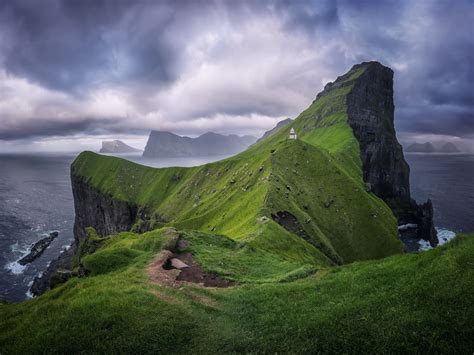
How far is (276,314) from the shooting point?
62.3 ft

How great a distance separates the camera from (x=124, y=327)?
672 inches

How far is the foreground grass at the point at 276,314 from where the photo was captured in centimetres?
1477

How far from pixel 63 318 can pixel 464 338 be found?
21.6 meters

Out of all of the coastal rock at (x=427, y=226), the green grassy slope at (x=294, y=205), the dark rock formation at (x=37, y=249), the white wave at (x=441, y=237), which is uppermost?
the green grassy slope at (x=294, y=205)

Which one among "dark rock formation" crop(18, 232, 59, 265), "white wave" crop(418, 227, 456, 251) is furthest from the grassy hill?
"dark rock formation" crop(18, 232, 59, 265)

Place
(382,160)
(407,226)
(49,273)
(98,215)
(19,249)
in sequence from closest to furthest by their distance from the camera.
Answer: (49,273)
(19,249)
(407,226)
(98,215)
(382,160)

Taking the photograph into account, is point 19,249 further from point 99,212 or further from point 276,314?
point 276,314

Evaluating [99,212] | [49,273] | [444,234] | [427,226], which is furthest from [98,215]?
[444,234]

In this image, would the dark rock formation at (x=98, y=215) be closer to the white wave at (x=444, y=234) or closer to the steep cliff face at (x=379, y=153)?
the steep cliff face at (x=379, y=153)

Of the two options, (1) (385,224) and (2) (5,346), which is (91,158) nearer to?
(1) (385,224)

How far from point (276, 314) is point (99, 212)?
152533mm

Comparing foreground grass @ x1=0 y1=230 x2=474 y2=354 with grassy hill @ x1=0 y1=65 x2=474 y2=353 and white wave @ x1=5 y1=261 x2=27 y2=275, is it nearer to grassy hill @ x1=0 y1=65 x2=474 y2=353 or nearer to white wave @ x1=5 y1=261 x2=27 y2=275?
grassy hill @ x1=0 y1=65 x2=474 y2=353

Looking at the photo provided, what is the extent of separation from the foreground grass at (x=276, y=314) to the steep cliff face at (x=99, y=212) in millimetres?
119909

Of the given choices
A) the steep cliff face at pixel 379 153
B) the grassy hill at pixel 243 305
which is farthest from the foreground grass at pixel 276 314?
the steep cliff face at pixel 379 153
